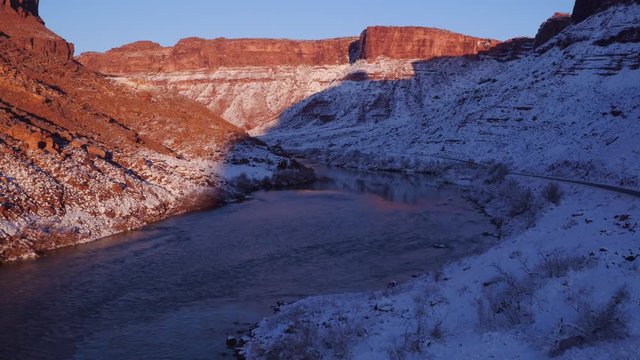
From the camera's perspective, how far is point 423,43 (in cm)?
14988

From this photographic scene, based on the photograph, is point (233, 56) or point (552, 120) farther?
point (233, 56)

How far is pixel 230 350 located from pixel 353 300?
3957 millimetres

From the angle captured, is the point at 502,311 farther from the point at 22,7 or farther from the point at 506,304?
the point at 22,7

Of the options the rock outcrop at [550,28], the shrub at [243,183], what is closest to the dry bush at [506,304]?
the shrub at [243,183]

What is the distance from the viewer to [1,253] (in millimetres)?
20766

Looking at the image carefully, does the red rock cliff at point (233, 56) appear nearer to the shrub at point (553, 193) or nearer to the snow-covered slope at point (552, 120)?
the snow-covered slope at point (552, 120)

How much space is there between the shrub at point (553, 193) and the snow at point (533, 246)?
467 millimetres

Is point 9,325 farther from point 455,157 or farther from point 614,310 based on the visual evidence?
point 455,157

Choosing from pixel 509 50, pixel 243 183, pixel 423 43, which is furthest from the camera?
pixel 423 43

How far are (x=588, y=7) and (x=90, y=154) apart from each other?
73534mm

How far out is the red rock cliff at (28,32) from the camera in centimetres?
4544

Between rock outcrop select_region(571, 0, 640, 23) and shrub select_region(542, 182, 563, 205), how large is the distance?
1986 inches

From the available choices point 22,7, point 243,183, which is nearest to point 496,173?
point 243,183

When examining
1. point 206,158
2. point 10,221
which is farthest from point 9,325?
point 206,158
